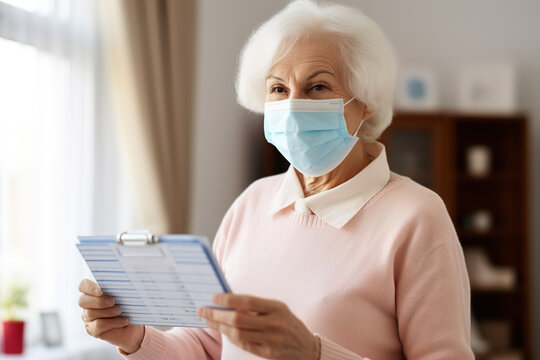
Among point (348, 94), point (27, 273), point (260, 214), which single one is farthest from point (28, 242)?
point (348, 94)

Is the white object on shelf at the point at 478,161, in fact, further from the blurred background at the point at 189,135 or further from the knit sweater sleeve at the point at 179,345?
the knit sweater sleeve at the point at 179,345

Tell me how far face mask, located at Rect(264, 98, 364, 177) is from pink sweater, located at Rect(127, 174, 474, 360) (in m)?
0.12

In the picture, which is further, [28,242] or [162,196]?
[162,196]

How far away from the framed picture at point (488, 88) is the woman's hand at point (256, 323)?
12.4ft

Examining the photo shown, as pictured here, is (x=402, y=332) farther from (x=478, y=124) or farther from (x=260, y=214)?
(x=478, y=124)

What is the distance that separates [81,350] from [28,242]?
1.48ft

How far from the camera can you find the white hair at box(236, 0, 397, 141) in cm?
139

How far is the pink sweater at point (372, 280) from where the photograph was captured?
1.17 meters

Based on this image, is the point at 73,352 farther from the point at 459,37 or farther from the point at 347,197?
the point at 459,37

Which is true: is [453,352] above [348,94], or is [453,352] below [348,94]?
below

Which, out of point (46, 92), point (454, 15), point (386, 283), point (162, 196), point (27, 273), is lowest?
point (27, 273)

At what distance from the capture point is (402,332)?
4.02ft

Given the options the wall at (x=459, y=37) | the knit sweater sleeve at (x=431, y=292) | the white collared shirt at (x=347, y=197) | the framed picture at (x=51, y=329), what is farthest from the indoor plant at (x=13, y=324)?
the wall at (x=459, y=37)

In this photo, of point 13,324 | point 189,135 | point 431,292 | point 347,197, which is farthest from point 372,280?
point 189,135
